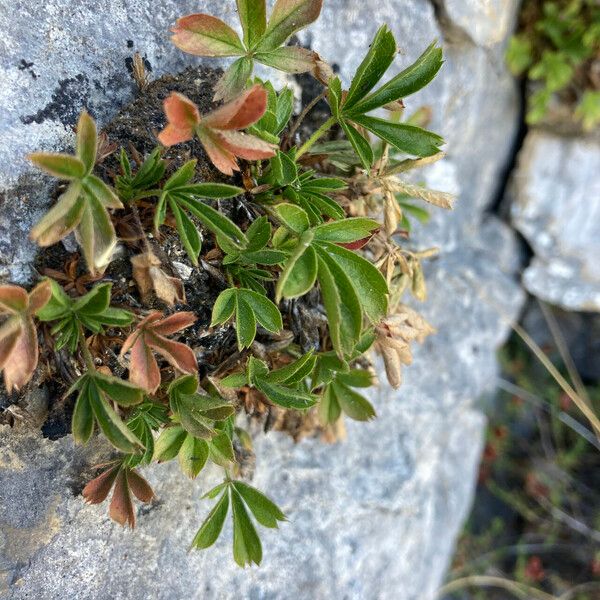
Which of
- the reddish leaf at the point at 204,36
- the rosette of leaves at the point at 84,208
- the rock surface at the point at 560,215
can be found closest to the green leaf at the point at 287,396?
the rosette of leaves at the point at 84,208

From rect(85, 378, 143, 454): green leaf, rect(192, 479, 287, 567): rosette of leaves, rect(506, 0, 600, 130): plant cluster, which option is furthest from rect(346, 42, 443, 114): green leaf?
rect(506, 0, 600, 130): plant cluster

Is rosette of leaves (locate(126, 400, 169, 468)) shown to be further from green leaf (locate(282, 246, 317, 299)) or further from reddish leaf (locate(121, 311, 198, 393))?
green leaf (locate(282, 246, 317, 299))

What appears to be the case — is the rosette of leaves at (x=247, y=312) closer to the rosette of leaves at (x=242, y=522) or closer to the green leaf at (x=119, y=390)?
the green leaf at (x=119, y=390)

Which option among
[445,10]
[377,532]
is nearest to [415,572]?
[377,532]

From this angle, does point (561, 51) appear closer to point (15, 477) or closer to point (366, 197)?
point (366, 197)

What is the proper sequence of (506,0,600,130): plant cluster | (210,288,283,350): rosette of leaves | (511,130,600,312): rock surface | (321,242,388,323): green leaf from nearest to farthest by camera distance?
(321,242,388,323): green leaf
(210,288,283,350): rosette of leaves
(506,0,600,130): plant cluster
(511,130,600,312): rock surface

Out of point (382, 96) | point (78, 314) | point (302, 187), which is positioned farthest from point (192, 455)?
point (382, 96)

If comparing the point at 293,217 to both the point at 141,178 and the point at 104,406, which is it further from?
the point at 104,406
